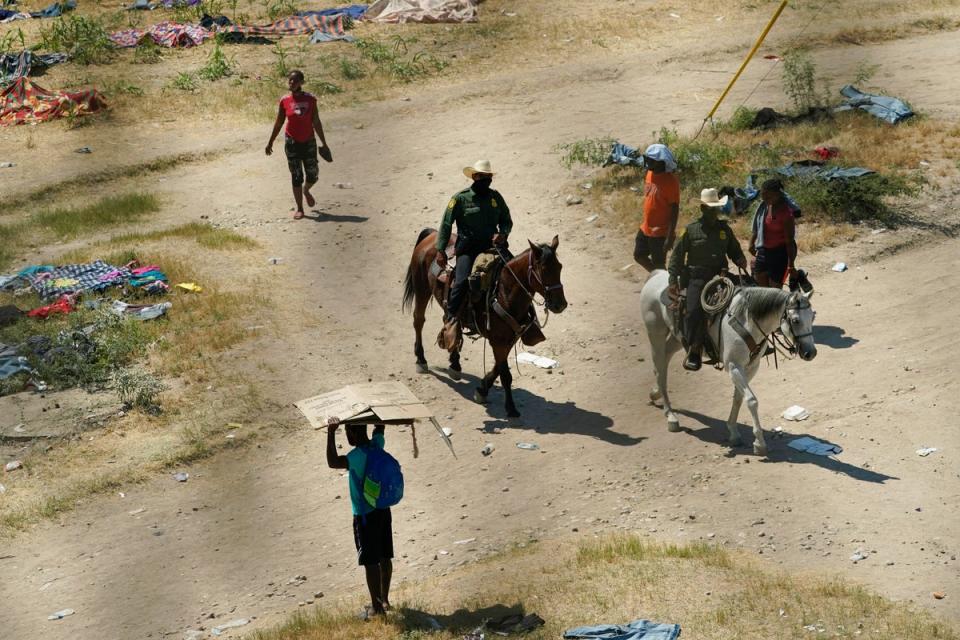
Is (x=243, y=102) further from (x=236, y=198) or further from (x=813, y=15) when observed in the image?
(x=813, y=15)

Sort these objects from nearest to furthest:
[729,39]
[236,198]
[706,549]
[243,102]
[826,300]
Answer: [706,549] < [826,300] < [236,198] < [243,102] < [729,39]

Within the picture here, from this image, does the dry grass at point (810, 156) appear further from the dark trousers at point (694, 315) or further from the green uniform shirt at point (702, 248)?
the dark trousers at point (694, 315)

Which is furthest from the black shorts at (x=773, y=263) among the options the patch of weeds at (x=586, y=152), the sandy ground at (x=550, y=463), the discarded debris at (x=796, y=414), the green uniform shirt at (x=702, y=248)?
the patch of weeds at (x=586, y=152)

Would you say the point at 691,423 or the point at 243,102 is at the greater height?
the point at 243,102

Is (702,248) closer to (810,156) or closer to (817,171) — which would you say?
(817,171)

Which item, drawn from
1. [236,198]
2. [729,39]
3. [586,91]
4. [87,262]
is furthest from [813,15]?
[87,262]

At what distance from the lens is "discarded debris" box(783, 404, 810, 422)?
36.8 feet

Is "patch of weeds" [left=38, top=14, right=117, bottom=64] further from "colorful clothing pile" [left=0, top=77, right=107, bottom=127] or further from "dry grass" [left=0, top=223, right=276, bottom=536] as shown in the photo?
"dry grass" [left=0, top=223, right=276, bottom=536]

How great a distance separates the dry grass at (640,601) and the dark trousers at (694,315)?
7.20 feet

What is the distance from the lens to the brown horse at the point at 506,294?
1100 centimetres

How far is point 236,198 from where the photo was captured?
18516mm

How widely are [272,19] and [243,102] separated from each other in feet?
15.2

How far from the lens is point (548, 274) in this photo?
1102 cm

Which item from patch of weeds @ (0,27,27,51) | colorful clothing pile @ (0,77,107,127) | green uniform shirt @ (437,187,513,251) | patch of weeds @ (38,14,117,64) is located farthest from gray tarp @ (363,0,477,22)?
green uniform shirt @ (437,187,513,251)
